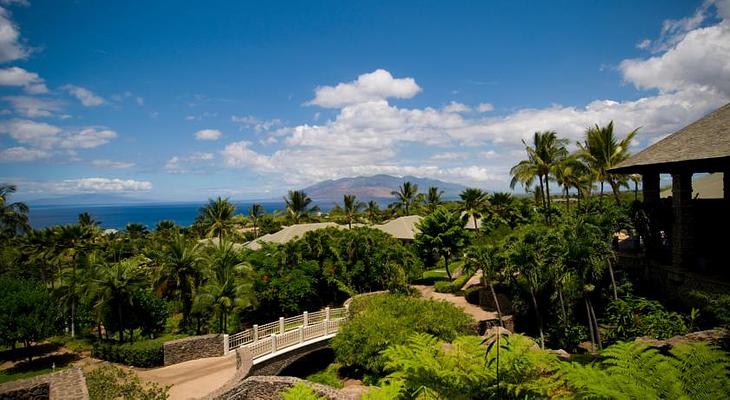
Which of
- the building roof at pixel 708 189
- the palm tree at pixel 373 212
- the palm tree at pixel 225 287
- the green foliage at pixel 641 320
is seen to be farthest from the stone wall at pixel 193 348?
the palm tree at pixel 373 212

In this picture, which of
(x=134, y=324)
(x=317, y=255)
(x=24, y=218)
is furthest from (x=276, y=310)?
(x=24, y=218)

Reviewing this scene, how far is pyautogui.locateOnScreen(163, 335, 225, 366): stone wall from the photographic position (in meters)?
17.8

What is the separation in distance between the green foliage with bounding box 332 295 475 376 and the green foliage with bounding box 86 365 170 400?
7.83 meters

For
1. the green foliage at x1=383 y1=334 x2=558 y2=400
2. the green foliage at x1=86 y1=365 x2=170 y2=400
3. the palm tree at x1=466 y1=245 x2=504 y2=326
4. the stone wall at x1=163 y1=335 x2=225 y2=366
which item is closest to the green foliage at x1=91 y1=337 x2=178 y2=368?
the stone wall at x1=163 y1=335 x2=225 y2=366

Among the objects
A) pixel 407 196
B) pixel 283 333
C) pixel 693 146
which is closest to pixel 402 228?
pixel 283 333

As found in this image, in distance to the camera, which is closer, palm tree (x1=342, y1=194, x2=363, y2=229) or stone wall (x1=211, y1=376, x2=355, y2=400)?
stone wall (x1=211, y1=376, x2=355, y2=400)

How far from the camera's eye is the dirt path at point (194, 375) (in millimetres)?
14398

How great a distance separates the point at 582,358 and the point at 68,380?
18.2 meters

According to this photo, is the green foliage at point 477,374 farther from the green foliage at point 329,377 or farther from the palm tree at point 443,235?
the palm tree at point 443,235

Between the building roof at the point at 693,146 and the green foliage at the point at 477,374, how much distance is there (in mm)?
12553

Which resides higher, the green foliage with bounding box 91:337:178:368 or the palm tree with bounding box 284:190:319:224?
the palm tree with bounding box 284:190:319:224

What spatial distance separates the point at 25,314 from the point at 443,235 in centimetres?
2735

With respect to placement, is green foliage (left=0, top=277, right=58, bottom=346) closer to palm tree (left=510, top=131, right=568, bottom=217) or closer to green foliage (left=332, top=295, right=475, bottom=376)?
green foliage (left=332, top=295, right=475, bottom=376)

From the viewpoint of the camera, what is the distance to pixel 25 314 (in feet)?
63.6
